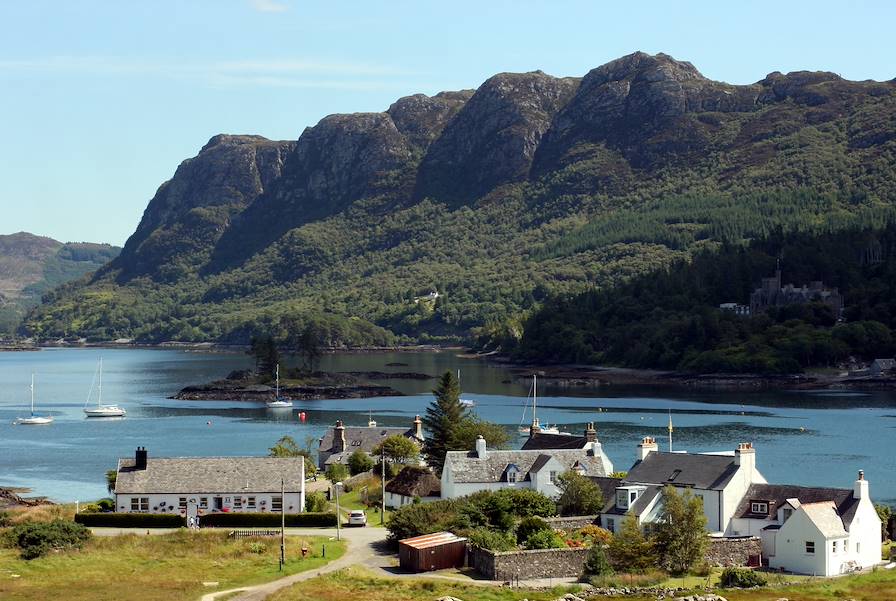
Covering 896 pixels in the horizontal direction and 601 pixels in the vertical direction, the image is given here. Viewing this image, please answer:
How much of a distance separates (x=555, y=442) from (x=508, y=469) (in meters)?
10.8

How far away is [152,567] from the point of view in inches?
2295

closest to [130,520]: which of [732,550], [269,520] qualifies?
[269,520]

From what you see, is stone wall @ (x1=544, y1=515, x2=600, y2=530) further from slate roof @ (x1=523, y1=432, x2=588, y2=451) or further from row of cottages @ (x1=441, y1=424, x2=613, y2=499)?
slate roof @ (x1=523, y1=432, x2=588, y2=451)

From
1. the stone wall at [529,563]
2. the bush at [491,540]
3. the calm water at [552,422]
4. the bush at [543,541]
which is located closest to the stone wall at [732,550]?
the stone wall at [529,563]

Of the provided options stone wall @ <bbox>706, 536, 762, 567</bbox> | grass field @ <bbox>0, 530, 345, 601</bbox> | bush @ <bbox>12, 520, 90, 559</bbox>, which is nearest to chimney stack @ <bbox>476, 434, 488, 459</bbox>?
grass field @ <bbox>0, 530, 345, 601</bbox>

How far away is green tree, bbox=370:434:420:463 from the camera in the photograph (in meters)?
88.6

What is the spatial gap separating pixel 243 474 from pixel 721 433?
70.1 metres

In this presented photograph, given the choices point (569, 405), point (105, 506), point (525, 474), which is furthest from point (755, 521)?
→ point (569, 405)

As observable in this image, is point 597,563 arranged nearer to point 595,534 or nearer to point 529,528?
point 529,528

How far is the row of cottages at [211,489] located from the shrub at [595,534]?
1502 centimetres

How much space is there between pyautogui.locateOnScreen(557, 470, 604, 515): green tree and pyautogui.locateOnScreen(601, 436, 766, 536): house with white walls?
0.59 metres

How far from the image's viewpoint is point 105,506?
72938 millimetres

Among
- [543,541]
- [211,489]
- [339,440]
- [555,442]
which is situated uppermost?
[555,442]

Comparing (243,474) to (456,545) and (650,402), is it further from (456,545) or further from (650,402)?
(650,402)
